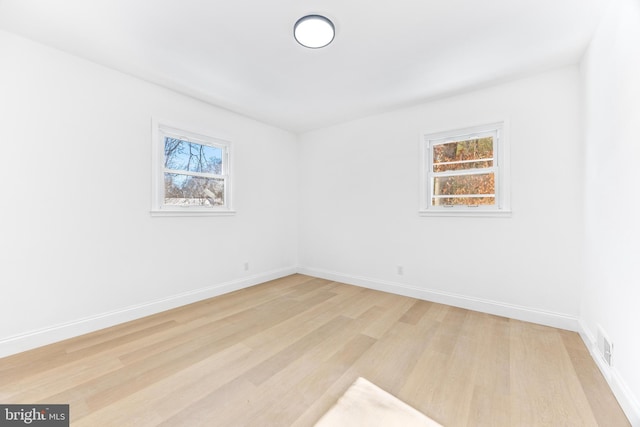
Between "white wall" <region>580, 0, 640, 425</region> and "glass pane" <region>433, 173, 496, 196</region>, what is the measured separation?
89cm

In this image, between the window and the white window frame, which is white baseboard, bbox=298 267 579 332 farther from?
the white window frame

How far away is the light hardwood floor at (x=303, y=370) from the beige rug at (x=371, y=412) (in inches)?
2.5

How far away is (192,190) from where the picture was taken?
3.47 metres

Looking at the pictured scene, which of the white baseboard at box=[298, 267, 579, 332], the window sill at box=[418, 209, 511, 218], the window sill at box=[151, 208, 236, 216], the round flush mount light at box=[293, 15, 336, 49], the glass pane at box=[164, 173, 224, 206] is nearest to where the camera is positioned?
the round flush mount light at box=[293, 15, 336, 49]

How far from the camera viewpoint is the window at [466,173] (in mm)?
3037

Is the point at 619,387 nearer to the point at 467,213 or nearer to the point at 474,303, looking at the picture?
the point at 474,303

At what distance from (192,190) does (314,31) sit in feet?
7.96

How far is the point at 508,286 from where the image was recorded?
2938mm

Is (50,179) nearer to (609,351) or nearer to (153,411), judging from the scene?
(153,411)

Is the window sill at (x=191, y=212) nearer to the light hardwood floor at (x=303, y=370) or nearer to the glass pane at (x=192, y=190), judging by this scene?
the glass pane at (x=192, y=190)

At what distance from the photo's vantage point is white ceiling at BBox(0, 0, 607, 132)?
190 centimetres

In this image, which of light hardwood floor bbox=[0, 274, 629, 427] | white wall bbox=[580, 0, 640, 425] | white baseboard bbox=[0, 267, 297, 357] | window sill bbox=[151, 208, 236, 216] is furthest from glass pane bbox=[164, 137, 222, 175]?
white wall bbox=[580, 0, 640, 425]

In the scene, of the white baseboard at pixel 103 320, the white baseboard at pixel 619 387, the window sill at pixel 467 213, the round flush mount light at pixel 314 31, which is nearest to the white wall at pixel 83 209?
the white baseboard at pixel 103 320

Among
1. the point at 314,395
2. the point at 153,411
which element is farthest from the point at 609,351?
the point at 153,411
